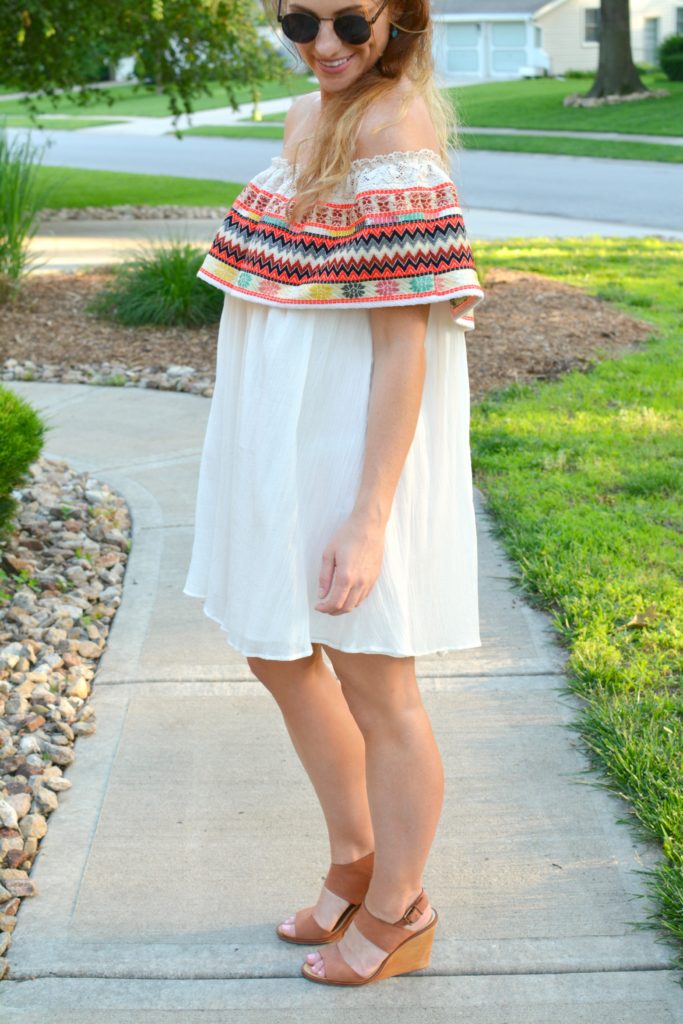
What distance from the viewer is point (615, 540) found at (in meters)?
4.42

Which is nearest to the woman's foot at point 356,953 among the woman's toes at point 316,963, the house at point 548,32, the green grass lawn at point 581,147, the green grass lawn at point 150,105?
the woman's toes at point 316,963

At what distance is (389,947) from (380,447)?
101cm

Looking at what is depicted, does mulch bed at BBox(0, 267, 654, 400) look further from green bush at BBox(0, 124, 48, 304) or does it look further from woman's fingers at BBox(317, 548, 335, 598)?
woman's fingers at BBox(317, 548, 335, 598)

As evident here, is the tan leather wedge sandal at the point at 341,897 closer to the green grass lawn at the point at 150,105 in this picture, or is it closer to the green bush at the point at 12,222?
the green bush at the point at 12,222

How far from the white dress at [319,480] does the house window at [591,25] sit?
48320mm

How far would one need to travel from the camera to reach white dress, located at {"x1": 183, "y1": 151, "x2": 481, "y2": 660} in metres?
2.07

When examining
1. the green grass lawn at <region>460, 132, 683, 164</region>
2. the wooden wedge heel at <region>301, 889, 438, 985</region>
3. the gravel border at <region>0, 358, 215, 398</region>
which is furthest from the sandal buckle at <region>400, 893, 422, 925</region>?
the green grass lawn at <region>460, 132, 683, 164</region>

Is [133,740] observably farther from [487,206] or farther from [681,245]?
[487,206]

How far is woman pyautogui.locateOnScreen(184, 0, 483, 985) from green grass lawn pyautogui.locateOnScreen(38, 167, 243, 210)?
11.7 metres

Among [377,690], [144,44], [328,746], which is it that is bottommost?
[328,746]

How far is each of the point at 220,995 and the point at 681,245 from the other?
9908 mm

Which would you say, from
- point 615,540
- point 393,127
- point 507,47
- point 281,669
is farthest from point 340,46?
point 507,47

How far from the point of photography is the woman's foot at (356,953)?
239 cm

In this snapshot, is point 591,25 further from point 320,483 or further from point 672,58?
point 320,483
